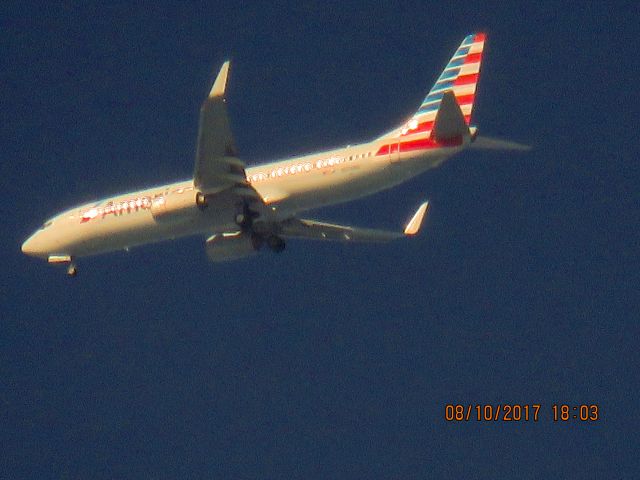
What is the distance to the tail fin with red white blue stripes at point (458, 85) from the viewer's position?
48.5 meters

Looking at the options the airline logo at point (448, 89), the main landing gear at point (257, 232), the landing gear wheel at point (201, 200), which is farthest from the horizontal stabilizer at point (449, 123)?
the landing gear wheel at point (201, 200)

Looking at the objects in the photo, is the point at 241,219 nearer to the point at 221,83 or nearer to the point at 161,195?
the point at 161,195

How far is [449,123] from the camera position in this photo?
44.6 meters

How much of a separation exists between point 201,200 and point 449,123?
8190mm

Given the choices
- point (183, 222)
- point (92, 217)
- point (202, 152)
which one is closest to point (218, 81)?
point (202, 152)

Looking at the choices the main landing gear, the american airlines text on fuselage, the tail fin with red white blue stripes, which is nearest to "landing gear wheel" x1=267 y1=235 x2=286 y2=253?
the main landing gear

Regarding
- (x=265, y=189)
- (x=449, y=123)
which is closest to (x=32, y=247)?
(x=265, y=189)

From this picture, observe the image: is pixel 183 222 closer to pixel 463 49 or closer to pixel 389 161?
pixel 389 161

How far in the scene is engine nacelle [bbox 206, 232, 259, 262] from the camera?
5109 centimetres

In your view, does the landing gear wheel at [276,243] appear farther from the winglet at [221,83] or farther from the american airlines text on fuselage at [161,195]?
the winglet at [221,83]

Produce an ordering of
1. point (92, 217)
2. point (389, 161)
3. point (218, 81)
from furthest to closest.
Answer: point (92, 217) < point (389, 161) < point (218, 81)

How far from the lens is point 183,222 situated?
4794 cm

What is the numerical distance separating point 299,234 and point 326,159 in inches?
211

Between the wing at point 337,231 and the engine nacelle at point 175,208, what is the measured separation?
4841mm
